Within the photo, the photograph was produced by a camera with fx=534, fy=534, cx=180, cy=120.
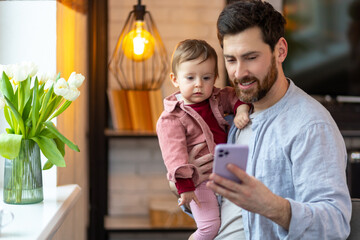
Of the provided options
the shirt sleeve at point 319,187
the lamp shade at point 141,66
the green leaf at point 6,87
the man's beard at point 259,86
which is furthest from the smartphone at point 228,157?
the lamp shade at point 141,66

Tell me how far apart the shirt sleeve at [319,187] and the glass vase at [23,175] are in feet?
2.88

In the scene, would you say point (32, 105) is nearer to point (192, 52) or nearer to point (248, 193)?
point (192, 52)

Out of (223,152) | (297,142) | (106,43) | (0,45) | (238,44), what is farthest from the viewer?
(106,43)

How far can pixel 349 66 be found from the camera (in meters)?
3.56

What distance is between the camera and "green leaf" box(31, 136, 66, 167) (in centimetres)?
179

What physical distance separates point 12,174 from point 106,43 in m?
1.66

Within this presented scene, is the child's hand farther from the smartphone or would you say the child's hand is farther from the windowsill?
the smartphone

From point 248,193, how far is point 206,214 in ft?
1.89

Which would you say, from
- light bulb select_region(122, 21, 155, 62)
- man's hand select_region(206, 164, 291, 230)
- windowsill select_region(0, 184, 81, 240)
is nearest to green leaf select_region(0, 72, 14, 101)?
windowsill select_region(0, 184, 81, 240)

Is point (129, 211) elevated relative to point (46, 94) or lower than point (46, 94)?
lower

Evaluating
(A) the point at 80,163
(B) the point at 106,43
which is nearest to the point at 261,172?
(A) the point at 80,163

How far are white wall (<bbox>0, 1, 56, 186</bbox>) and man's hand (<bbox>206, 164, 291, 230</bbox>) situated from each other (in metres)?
1.20

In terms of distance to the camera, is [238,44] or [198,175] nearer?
[238,44]

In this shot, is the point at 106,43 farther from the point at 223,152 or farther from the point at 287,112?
the point at 223,152
